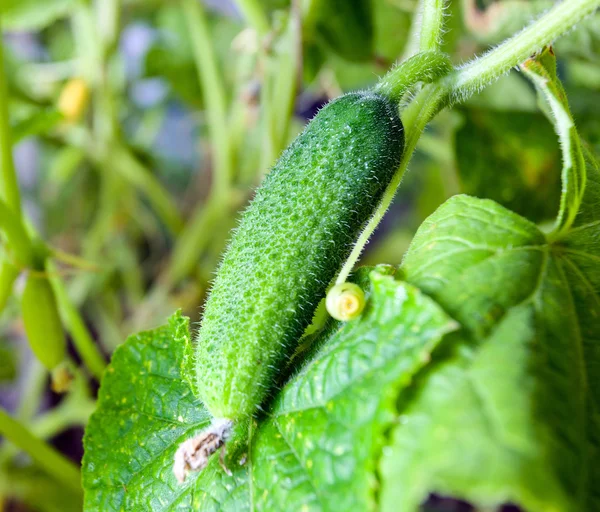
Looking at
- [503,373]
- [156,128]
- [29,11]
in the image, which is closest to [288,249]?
[503,373]

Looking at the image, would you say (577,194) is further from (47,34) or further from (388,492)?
(47,34)

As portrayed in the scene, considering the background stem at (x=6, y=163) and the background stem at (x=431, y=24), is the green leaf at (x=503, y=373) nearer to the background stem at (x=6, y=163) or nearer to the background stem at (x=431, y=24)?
the background stem at (x=431, y=24)

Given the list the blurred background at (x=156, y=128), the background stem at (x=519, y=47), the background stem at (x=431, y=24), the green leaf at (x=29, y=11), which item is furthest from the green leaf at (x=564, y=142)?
the green leaf at (x=29, y=11)

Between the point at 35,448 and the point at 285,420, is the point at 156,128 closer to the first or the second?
the point at 35,448

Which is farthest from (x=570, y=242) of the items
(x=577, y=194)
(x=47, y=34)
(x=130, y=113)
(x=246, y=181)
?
(x=47, y=34)

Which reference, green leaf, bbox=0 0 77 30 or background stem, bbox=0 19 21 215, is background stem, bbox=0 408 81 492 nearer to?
background stem, bbox=0 19 21 215
